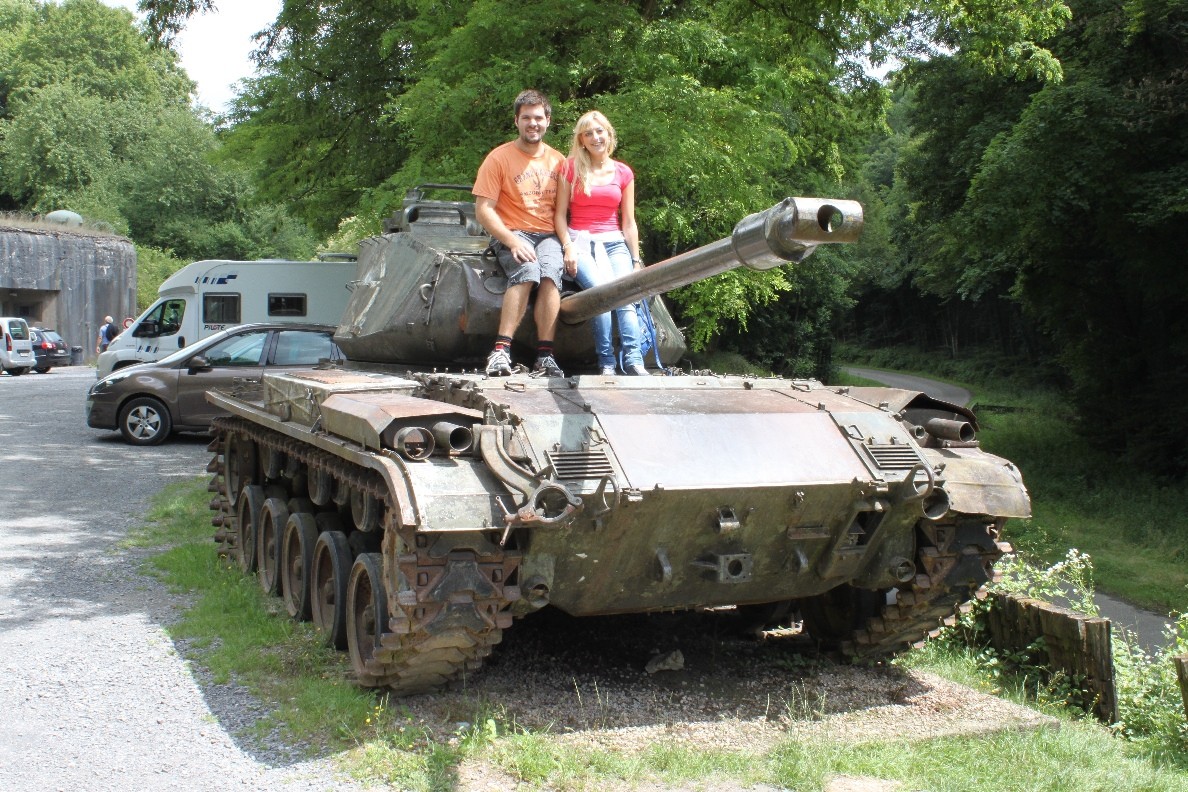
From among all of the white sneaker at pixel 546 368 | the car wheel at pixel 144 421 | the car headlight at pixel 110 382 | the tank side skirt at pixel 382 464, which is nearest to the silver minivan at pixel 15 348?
the car headlight at pixel 110 382

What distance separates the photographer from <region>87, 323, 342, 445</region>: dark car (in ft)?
50.9

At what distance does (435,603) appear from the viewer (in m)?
5.32

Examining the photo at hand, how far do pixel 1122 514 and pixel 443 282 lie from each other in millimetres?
10307

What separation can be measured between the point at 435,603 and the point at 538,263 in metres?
2.38

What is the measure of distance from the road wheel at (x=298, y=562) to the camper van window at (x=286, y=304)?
1269 cm

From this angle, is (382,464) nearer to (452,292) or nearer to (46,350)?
(452,292)

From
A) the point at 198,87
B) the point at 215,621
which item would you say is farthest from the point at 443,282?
the point at 198,87

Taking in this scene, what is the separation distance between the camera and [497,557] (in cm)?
539

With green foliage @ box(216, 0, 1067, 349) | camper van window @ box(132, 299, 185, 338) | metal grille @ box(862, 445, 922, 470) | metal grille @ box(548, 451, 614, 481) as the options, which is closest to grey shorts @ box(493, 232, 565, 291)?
metal grille @ box(548, 451, 614, 481)

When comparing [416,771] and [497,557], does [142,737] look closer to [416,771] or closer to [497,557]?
[416,771]

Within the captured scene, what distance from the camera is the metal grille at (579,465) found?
5.39 metres

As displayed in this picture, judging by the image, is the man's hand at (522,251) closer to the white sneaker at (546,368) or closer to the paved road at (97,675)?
the white sneaker at (546,368)

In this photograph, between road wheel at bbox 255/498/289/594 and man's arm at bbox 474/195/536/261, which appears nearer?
man's arm at bbox 474/195/536/261

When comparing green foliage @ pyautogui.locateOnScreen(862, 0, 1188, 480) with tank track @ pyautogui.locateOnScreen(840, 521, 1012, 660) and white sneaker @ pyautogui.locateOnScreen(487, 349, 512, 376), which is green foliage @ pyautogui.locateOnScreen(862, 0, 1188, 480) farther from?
white sneaker @ pyautogui.locateOnScreen(487, 349, 512, 376)
